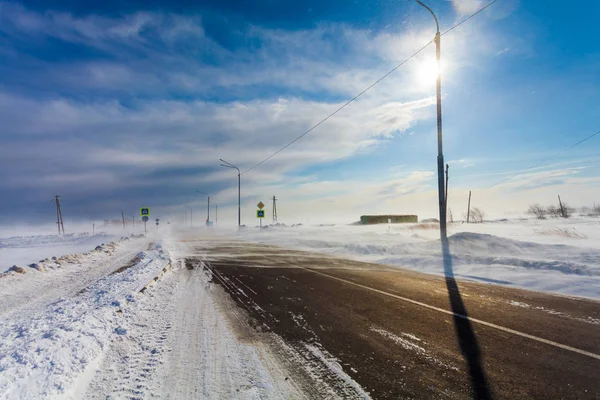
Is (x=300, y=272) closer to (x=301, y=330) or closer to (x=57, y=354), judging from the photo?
(x=301, y=330)

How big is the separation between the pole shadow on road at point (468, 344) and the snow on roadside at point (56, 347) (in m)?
3.98

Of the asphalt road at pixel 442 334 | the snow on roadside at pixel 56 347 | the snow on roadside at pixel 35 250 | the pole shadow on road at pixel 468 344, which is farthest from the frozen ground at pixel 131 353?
the snow on roadside at pixel 35 250

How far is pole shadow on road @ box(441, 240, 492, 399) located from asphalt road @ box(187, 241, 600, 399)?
0.01 meters

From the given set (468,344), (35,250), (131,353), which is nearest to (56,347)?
(131,353)

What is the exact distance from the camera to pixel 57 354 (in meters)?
3.71

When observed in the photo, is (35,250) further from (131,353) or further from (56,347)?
(131,353)

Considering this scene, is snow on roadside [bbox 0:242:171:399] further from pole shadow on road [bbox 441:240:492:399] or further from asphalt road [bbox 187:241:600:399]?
pole shadow on road [bbox 441:240:492:399]

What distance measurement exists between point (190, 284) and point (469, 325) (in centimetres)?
725

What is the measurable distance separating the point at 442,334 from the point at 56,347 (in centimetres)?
525

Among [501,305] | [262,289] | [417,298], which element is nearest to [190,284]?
[262,289]

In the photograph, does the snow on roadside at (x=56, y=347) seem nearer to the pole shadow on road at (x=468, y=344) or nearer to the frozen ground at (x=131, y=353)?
the frozen ground at (x=131, y=353)

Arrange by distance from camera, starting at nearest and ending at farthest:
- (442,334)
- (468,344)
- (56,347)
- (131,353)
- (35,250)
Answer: (56,347) < (131,353) < (468,344) < (442,334) < (35,250)

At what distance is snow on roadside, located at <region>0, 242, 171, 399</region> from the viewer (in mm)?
3064

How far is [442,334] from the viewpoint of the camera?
4.70 meters
